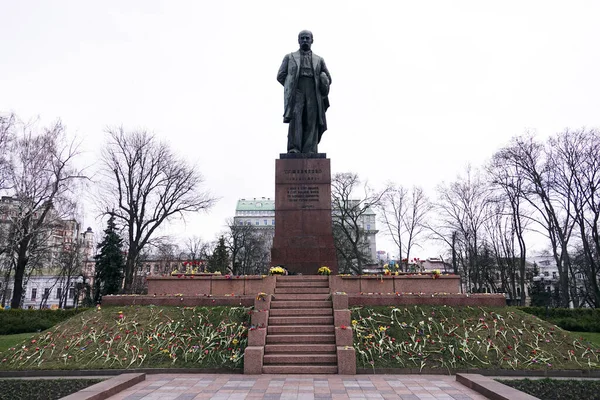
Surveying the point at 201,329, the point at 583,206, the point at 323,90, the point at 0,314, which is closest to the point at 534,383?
the point at 201,329

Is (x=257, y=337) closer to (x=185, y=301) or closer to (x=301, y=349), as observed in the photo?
(x=301, y=349)

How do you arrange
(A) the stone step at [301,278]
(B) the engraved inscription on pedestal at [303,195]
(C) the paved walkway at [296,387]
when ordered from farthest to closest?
(B) the engraved inscription on pedestal at [303,195] → (A) the stone step at [301,278] → (C) the paved walkway at [296,387]

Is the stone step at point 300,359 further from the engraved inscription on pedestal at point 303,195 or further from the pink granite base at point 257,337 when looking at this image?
the engraved inscription on pedestal at point 303,195

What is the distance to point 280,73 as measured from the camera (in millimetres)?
17031

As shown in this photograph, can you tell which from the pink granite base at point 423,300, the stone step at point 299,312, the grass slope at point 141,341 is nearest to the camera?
the grass slope at point 141,341

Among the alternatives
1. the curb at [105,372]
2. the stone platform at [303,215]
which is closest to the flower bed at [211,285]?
the stone platform at [303,215]

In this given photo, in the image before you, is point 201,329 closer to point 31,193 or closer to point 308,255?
point 308,255

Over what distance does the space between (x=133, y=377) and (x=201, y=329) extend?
2.56 m

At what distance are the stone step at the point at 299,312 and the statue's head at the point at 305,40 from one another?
11100mm

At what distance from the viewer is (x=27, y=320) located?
18.8m

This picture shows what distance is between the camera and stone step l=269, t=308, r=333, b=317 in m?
10.6

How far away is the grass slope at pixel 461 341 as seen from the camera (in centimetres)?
899

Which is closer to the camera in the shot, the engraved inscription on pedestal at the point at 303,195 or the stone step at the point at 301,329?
the stone step at the point at 301,329

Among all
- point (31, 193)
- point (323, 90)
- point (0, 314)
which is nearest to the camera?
point (323, 90)
